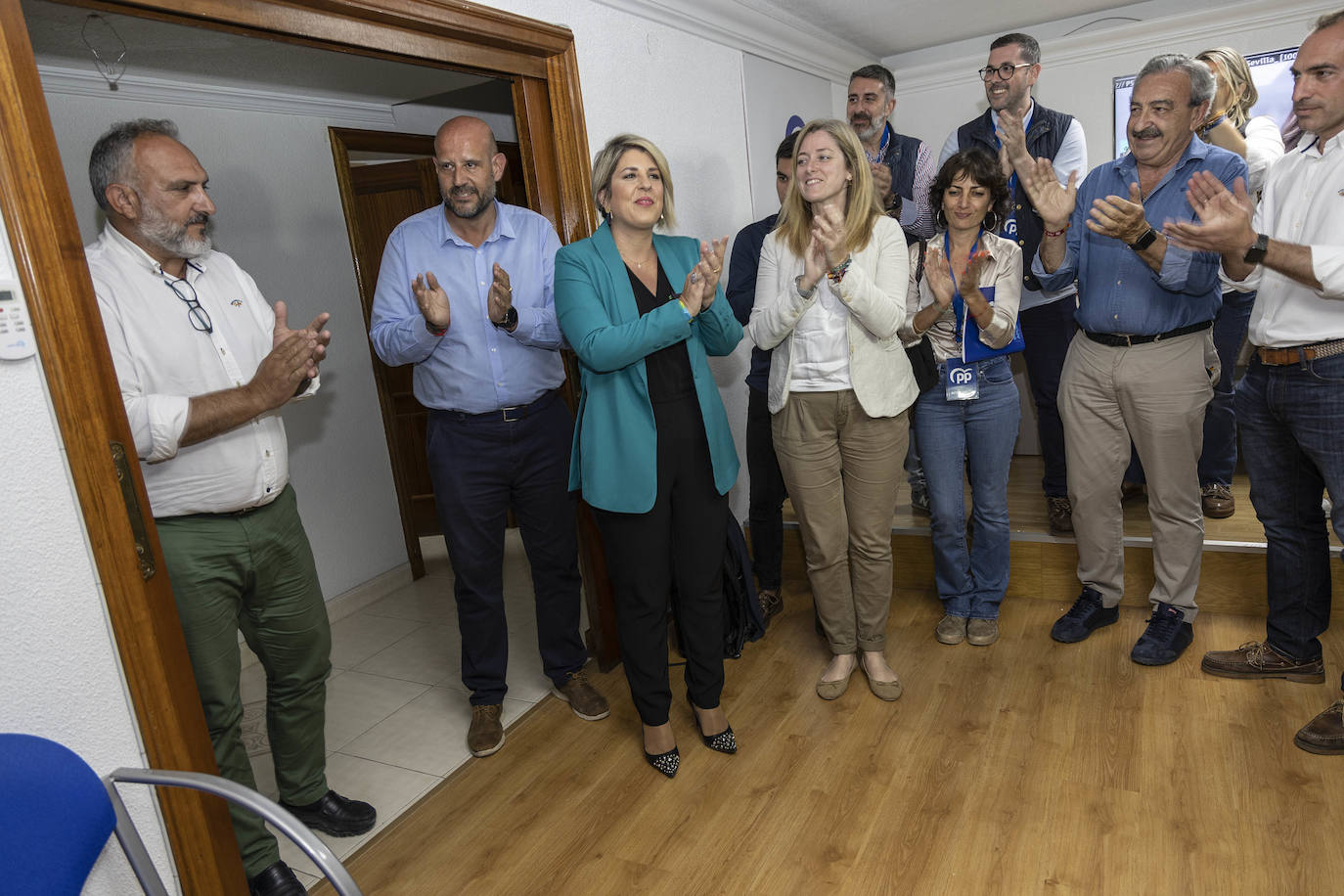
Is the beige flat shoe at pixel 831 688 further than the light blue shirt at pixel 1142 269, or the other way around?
the beige flat shoe at pixel 831 688

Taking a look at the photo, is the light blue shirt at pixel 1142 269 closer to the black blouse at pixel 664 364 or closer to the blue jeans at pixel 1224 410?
the blue jeans at pixel 1224 410

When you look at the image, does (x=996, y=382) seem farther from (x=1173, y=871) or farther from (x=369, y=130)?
(x=369, y=130)

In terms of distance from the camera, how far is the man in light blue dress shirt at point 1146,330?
244 cm

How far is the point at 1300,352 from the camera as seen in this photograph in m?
2.25

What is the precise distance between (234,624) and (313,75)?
2.63m

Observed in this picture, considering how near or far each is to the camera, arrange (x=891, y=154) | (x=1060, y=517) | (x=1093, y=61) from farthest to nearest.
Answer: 1. (x=1093, y=61)
2. (x=891, y=154)
3. (x=1060, y=517)

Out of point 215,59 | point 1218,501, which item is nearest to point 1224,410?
point 1218,501

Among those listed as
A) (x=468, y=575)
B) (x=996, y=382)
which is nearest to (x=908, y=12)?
(x=996, y=382)

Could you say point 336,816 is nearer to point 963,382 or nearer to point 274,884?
point 274,884

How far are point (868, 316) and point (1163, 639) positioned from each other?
149 centimetres

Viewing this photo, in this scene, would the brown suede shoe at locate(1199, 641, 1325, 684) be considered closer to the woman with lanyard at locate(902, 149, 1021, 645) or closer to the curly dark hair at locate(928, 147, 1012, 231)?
the woman with lanyard at locate(902, 149, 1021, 645)

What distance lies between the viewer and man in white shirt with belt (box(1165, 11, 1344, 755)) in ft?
6.93

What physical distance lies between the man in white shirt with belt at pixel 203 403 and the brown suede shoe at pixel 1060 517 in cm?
270

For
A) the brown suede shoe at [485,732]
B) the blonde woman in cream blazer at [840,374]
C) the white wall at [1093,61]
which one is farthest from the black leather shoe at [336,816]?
the white wall at [1093,61]
